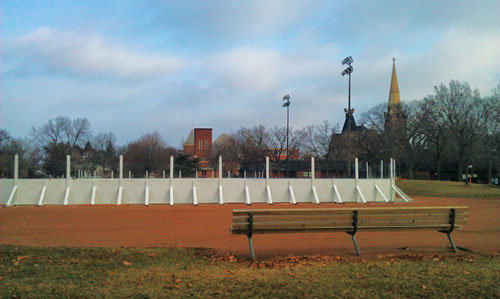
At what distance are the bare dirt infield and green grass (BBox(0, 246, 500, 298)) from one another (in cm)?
114

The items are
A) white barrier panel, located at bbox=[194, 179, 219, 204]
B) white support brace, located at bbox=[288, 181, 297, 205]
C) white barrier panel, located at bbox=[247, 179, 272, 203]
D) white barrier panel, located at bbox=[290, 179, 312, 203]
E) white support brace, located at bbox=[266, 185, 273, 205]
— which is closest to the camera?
white barrier panel, located at bbox=[194, 179, 219, 204]

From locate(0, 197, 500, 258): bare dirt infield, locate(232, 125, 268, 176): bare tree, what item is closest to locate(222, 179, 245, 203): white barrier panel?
locate(0, 197, 500, 258): bare dirt infield

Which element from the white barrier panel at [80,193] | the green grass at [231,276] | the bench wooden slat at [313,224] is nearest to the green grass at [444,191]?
the bench wooden slat at [313,224]

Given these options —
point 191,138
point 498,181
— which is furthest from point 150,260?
point 191,138

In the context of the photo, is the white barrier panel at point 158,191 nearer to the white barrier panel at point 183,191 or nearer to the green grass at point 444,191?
the white barrier panel at point 183,191

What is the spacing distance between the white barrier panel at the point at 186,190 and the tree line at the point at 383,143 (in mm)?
19996

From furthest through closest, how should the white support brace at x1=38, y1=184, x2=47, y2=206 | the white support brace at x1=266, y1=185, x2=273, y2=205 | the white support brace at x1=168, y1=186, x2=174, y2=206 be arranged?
the white support brace at x1=266, y1=185, x2=273, y2=205 < the white support brace at x1=168, y1=186, x2=174, y2=206 < the white support brace at x1=38, y1=184, x2=47, y2=206

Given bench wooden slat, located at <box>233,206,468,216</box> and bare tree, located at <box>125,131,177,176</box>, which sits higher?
bare tree, located at <box>125,131,177,176</box>

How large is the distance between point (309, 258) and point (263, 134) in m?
56.6

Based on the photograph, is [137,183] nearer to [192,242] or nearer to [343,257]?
[192,242]

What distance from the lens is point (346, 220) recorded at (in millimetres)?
7430

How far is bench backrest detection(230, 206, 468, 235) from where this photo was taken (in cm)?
709

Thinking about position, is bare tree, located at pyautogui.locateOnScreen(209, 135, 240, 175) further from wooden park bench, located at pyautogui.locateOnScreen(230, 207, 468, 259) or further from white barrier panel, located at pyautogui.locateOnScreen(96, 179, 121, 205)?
wooden park bench, located at pyautogui.locateOnScreen(230, 207, 468, 259)

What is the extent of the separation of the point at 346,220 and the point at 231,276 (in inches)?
116
